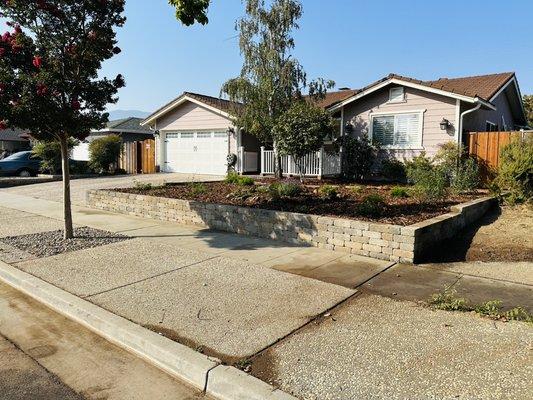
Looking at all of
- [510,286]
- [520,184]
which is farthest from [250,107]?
[510,286]

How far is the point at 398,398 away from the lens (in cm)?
307

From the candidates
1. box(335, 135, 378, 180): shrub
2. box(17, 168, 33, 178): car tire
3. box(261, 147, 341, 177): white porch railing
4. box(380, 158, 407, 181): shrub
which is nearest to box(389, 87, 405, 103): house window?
Result: box(335, 135, 378, 180): shrub

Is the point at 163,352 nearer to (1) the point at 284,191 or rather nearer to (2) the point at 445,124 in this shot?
(1) the point at 284,191

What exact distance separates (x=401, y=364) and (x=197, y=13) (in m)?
4.63

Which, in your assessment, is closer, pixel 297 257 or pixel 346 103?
pixel 297 257

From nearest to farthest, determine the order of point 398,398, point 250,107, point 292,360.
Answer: point 398,398 → point 292,360 → point 250,107

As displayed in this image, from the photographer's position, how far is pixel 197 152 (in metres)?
21.7

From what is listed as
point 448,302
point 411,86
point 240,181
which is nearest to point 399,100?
point 411,86

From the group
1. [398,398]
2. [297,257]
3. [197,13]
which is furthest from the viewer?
[297,257]

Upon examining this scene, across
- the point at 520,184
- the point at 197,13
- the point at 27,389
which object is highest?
the point at 197,13

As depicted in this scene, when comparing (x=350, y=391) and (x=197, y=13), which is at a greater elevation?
(x=197, y=13)

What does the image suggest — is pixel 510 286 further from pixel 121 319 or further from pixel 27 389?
pixel 27 389

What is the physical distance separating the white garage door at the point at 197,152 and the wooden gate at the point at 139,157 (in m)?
1.05

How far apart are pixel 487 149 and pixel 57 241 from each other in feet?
40.3
